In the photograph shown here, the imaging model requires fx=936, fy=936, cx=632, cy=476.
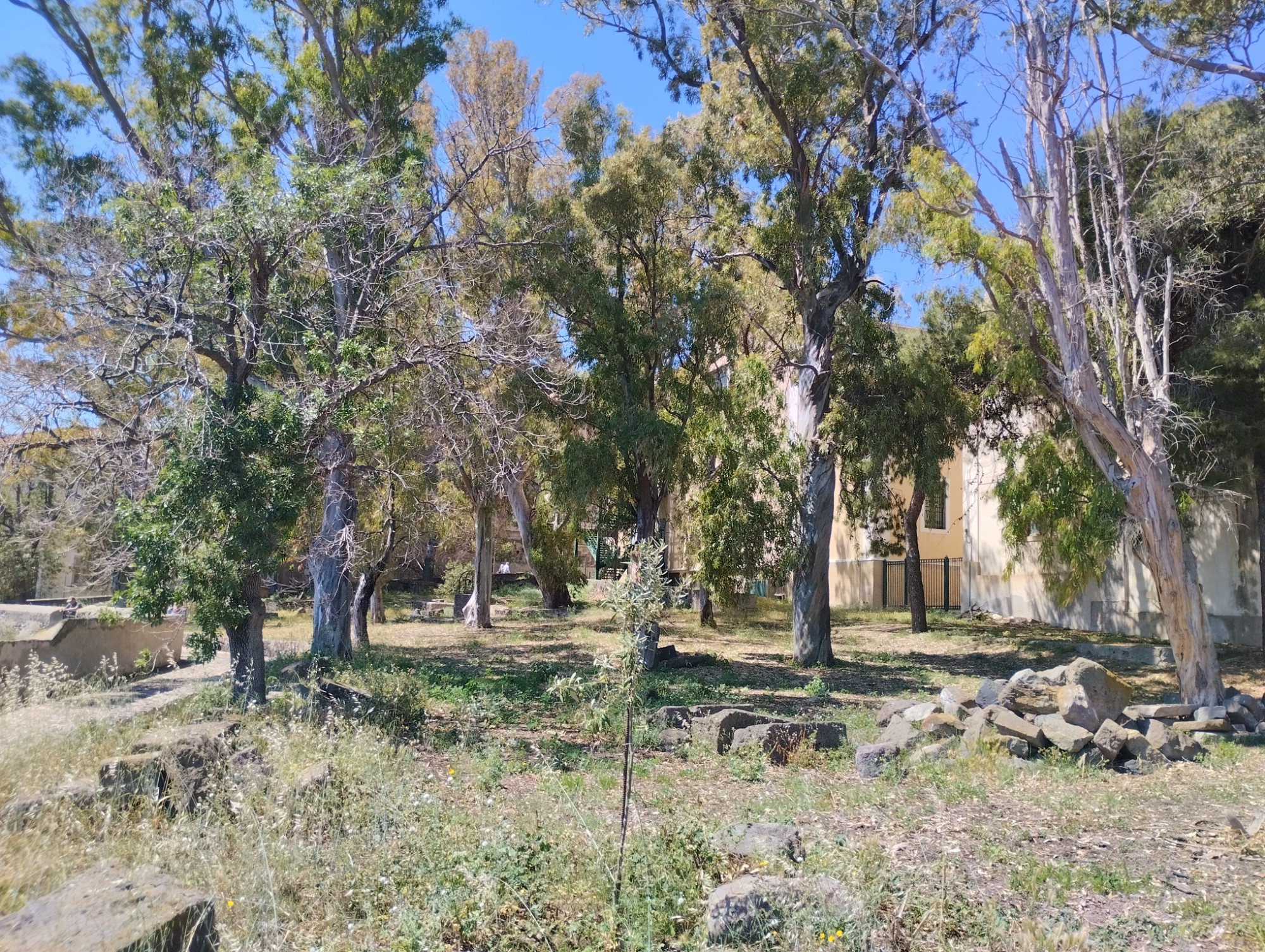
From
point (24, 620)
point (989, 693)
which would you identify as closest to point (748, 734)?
point (989, 693)

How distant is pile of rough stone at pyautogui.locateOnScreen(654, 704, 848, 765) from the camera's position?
30.6 ft

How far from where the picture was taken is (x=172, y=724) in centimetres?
855

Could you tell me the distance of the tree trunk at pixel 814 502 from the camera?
59.1 ft

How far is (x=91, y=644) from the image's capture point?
47.4 feet

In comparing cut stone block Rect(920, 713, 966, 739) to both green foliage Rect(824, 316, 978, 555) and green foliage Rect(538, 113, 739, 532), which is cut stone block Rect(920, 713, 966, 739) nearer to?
→ green foliage Rect(538, 113, 739, 532)

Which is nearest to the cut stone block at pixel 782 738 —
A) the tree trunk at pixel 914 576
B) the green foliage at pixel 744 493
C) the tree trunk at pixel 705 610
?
the green foliage at pixel 744 493

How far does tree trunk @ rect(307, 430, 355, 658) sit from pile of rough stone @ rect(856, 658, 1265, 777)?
294 inches

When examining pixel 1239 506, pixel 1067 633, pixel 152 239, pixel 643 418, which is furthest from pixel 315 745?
pixel 1067 633

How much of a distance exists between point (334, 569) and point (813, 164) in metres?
11.5

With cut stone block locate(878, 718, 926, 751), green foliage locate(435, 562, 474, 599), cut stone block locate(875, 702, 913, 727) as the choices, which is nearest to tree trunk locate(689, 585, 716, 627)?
green foliage locate(435, 562, 474, 599)

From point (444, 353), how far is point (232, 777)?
6.29 m

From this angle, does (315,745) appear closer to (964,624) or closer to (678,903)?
(678,903)

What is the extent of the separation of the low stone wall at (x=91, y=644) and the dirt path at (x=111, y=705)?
0.42 meters

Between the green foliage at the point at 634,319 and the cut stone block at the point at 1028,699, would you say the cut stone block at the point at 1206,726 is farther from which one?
the green foliage at the point at 634,319
